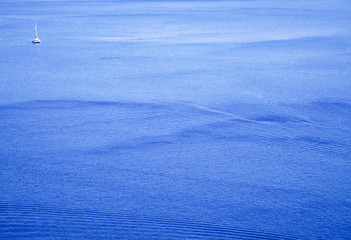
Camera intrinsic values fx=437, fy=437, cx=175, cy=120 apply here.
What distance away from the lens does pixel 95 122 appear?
11.4 ft

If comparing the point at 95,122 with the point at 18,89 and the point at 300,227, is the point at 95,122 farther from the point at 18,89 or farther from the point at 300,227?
the point at 300,227

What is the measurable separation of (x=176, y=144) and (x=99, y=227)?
111 cm

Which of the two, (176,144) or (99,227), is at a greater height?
(176,144)

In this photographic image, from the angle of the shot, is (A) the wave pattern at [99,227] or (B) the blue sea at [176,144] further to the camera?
(B) the blue sea at [176,144]

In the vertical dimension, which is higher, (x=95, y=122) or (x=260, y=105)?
(x=260, y=105)

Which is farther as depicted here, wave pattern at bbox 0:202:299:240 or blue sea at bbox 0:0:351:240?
blue sea at bbox 0:0:351:240

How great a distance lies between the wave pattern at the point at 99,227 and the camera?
6.55 feet

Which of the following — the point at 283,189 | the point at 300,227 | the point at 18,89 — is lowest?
the point at 300,227

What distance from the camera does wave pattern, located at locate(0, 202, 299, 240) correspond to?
2.00 m

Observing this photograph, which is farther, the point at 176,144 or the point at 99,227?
the point at 176,144

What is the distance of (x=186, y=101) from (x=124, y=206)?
6.31ft

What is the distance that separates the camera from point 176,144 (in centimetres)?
305

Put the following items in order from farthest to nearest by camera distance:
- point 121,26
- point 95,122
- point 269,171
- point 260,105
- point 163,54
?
1. point 121,26
2. point 163,54
3. point 260,105
4. point 95,122
5. point 269,171

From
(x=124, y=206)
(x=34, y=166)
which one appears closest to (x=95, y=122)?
(x=34, y=166)
